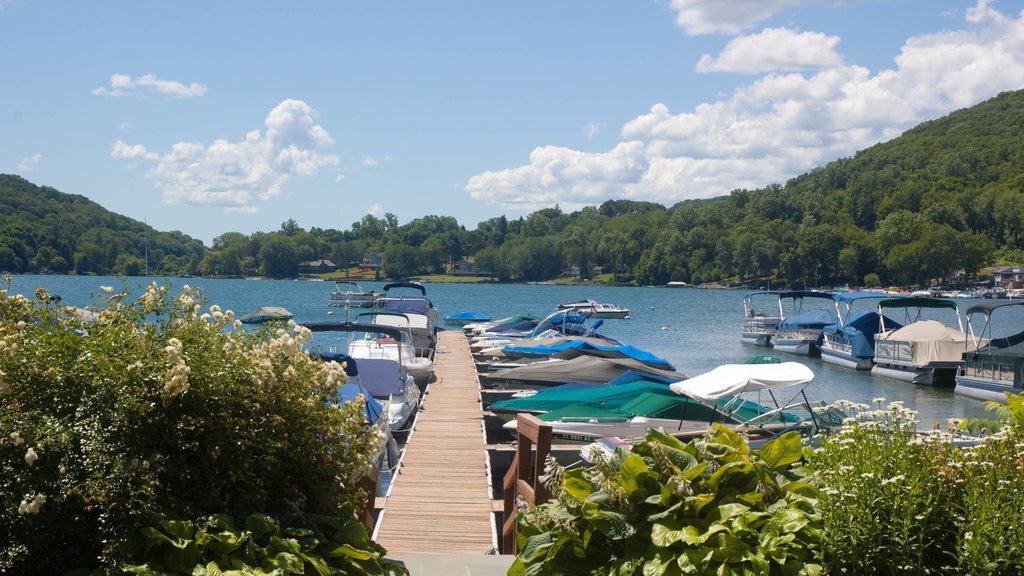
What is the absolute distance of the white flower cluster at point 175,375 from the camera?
14.6 ft

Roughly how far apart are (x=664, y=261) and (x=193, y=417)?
7474 inches

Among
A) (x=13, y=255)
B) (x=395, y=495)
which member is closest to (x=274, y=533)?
(x=395, y=495)

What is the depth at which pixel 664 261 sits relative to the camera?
192 meters

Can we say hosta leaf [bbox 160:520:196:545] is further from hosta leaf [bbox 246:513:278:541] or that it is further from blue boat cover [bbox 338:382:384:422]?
blue boat cover [bbox 338:382:384:422]

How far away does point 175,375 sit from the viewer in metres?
4.46

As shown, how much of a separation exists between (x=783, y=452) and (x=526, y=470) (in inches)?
140

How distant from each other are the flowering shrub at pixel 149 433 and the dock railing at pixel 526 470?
212 centimetres

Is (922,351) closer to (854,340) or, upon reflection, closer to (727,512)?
(854,340)

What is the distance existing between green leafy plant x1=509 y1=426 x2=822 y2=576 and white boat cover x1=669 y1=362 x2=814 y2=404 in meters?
10.5

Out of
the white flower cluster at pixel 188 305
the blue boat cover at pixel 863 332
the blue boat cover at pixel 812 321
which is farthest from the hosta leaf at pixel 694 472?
the blue boat cover at pixel 812 321

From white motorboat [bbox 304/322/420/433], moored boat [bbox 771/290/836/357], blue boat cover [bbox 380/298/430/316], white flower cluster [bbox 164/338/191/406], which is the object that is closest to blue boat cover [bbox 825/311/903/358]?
moored boat [bbox 771/290/836/357]

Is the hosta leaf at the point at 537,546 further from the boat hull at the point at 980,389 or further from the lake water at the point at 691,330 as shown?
the boat hull at the point at 980,389

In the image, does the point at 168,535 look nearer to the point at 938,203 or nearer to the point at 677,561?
the point at 677,561

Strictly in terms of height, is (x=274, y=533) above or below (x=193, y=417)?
below
